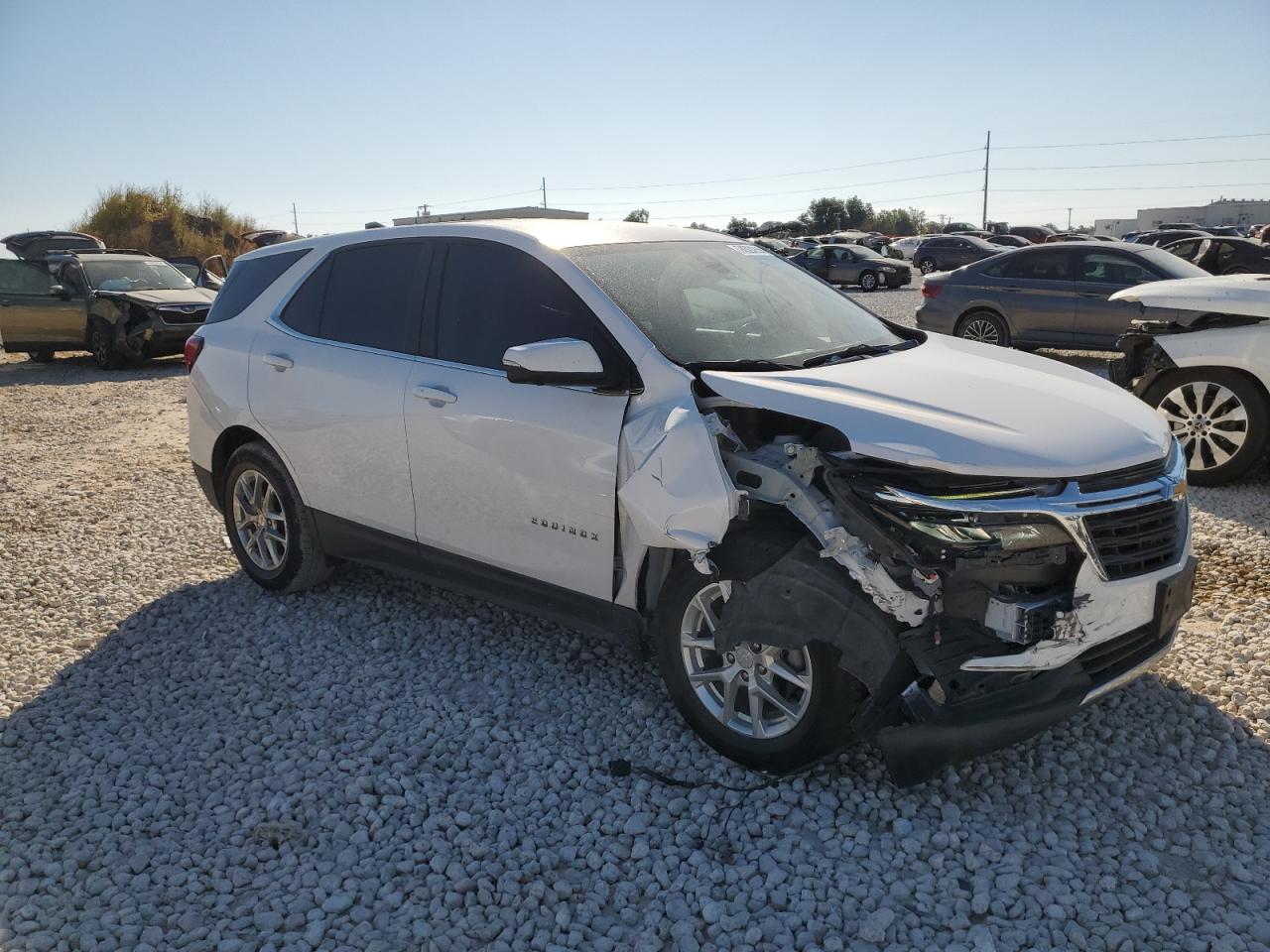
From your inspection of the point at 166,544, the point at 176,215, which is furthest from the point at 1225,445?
the point at 176,215

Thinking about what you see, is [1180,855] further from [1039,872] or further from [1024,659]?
[1024,659]

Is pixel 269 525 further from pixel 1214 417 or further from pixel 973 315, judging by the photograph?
pixel 973 315

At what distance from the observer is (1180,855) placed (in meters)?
2.98

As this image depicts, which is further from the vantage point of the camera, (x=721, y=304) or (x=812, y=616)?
(x=721, y=304)

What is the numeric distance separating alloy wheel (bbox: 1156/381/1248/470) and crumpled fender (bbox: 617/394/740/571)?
4.58 meters

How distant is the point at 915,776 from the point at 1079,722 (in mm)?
1112

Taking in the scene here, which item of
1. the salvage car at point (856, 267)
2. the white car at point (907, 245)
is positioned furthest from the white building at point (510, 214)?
the white car at point (907, 245)

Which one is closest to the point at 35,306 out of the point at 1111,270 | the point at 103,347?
the point at 103,347

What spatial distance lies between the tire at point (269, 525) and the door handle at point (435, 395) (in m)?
1.17

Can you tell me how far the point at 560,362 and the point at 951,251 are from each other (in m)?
30.8

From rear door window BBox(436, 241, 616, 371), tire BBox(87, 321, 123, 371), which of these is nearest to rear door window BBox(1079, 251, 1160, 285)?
rear door window BBox(436, 241, 616, 371)

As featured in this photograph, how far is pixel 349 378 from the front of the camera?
14.7 ft

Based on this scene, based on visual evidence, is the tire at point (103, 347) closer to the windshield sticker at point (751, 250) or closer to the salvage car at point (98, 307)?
the salvage car at point (98, 307)

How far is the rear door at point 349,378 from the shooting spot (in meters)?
4.35
